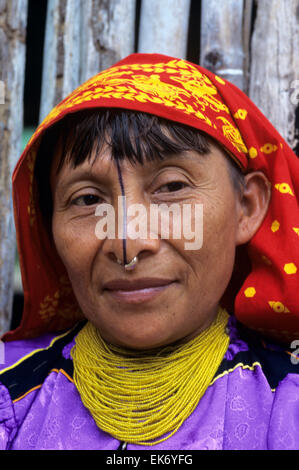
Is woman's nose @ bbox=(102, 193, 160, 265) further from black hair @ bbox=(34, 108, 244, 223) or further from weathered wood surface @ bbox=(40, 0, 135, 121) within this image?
weathered wood surface @ bbox=(40, 0, 135, 121)

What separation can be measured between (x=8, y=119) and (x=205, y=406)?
1.60 m

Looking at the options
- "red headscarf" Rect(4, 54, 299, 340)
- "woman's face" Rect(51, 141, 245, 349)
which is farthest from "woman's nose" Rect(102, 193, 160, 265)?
"red headscarf" Rect(4, 54, 299, 340)

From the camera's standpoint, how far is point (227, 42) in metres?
2.20

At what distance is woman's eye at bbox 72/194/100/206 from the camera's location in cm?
148

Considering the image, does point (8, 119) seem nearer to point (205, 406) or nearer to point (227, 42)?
point (227, 42)

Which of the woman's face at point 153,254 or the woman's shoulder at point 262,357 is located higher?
the woman's face at point 153,254

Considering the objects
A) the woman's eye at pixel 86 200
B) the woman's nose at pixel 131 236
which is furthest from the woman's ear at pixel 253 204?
the woman's eye at pixel 86 200

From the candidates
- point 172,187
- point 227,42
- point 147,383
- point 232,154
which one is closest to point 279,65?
point 227,42

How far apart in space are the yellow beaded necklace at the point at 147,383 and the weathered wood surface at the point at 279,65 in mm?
1113

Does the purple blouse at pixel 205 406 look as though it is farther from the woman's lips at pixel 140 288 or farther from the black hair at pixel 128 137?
the black hair at pixel 128 137

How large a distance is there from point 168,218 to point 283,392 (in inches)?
24.1

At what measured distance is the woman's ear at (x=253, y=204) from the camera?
5.08ft

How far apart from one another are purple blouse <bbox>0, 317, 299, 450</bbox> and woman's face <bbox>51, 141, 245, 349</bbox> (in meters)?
0.21
